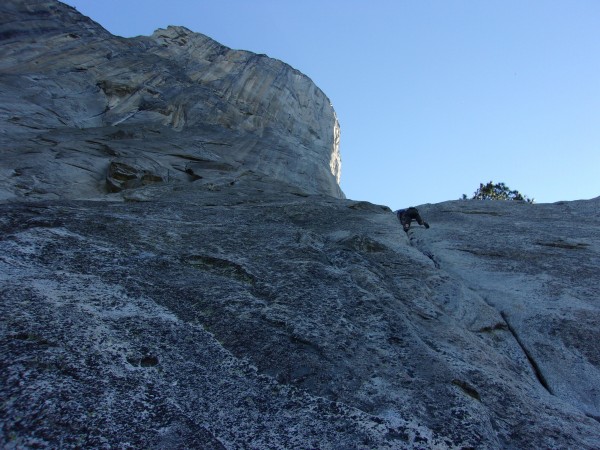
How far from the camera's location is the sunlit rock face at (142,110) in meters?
19.1

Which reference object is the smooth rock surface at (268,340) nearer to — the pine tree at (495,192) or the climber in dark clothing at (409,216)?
the climber in dark clothing at (409,216)

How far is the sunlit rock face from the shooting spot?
19062mm

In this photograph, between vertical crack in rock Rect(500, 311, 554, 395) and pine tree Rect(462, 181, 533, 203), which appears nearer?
vertical crack in rock Rect(500, 311, 554, 395)

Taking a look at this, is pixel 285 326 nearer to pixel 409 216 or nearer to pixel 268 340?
pixel 268 340

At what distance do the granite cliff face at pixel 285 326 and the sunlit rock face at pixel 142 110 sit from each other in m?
3.24

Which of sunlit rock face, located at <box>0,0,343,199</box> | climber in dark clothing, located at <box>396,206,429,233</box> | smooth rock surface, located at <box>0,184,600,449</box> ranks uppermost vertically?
sunlit rock face, located at <box>0,0,343,199</box>

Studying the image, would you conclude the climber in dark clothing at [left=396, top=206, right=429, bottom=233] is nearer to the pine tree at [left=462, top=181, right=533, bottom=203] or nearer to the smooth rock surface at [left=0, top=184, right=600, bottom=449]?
the smooth rock surface at [left=0, top=184, right=600, bottom=449]

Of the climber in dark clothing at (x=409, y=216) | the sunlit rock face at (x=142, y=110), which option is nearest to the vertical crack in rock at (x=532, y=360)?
the climber in dark clothing at (x=409, y=216)

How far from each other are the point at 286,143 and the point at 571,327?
2352 centimetres

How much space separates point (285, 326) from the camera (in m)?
6.88

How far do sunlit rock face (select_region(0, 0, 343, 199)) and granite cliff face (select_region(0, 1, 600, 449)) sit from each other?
10.6ft

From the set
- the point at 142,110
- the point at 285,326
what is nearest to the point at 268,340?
the point at 285,326

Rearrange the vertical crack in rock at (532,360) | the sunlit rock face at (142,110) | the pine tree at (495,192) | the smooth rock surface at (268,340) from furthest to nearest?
the pine tree at (495,192) → the sunlit rock face at (142,110) → the vertical crack in rock at (532,360) → the smooth rock surface at (268,340)

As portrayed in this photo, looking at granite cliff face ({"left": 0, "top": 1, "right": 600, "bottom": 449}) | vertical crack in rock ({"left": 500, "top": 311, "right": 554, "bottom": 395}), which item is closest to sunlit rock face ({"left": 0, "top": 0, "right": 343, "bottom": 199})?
granite cliff face ({"left": 0, "top": 1, "right": 600, "bottom": 449})
